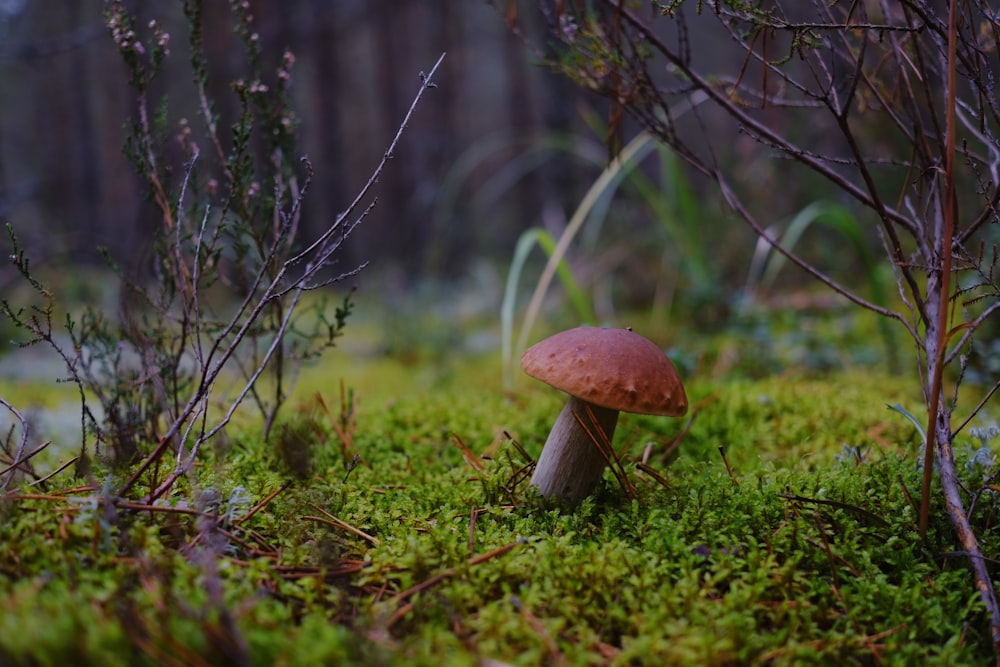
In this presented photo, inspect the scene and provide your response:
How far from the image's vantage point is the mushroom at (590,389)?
63.5 inches

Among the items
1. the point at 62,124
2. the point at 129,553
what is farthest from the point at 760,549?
the point at 62,124

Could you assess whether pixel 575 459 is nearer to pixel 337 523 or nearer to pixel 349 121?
pixel 337 523

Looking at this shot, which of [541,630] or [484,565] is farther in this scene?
[484,565]

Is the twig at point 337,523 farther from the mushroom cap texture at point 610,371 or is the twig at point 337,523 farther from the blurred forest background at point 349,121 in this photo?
the blurred forest background at point 349,121

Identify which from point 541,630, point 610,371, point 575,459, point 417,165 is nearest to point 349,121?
point 417,165

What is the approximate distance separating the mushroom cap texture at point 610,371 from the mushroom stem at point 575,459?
0.21m

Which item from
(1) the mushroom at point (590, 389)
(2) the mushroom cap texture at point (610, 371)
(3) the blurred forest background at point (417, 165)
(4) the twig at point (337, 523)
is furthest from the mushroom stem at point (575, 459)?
(3) the blurred forest background at point (417, 165)

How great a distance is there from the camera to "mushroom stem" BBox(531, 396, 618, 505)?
72.3 inches

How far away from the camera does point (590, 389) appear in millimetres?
1604

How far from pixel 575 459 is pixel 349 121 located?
20.8 m

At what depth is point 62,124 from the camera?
1703 cm

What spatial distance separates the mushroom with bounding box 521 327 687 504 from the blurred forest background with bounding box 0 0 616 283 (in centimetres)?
612

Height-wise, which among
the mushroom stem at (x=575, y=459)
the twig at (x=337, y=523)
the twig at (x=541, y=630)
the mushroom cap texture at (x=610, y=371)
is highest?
the mushroom cap texture at (x=610, y=371)

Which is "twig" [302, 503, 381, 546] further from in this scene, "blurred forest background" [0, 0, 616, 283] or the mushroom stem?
"blurred forest background" [0, 0, 616, 283]
